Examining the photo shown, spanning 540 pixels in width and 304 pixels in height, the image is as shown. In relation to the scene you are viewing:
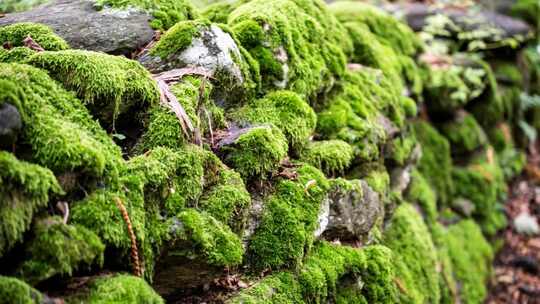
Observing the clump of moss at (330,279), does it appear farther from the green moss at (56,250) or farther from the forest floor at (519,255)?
the forest floor at (519,255)

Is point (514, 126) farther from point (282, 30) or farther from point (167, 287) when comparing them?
point (167, 287)

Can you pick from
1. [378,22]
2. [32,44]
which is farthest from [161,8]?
[378,22]

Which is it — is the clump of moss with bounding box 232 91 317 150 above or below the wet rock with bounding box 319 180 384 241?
above

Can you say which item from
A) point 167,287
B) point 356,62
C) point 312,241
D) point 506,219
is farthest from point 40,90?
point 506,219

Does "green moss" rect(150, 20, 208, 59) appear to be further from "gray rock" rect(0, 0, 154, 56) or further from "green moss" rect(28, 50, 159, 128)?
"green moss" rect(28, 50, 159, 128)

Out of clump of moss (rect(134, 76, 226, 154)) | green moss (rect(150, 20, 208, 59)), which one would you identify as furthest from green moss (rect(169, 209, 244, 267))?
green moss (rect(150, 20, 208, 59))
